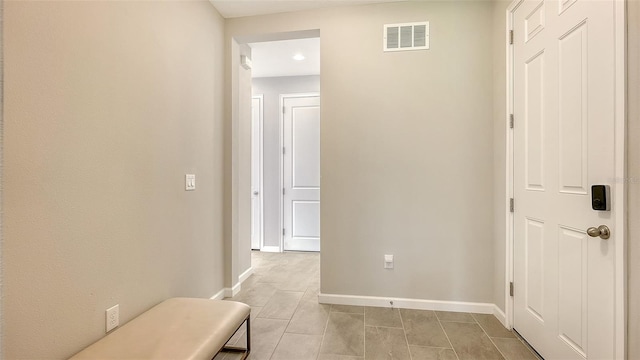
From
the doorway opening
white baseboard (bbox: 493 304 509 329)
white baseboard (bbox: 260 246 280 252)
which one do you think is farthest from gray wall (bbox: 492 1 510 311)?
white baseboard (bbox: 260 246 280 252)

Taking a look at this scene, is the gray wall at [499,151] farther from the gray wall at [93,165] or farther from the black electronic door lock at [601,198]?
the gray wall at [93,165]

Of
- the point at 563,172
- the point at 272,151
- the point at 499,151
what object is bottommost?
the point at 563,172

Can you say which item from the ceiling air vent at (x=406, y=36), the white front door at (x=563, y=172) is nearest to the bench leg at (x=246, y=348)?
the white front door at (x=563, y=172)

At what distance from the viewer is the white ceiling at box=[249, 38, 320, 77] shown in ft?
11.1

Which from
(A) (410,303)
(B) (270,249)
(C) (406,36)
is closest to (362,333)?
(A) (410,303)

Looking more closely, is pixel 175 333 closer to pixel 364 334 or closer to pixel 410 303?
pixel 364 334

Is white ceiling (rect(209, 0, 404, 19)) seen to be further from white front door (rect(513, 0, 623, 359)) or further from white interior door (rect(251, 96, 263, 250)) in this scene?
white interior door (rect(251, 96, 263, 250))

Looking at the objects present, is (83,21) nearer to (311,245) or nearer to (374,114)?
(374,114)

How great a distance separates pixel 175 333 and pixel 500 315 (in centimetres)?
234

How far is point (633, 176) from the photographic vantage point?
3.92 ft

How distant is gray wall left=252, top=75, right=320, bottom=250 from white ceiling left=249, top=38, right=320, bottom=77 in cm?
16

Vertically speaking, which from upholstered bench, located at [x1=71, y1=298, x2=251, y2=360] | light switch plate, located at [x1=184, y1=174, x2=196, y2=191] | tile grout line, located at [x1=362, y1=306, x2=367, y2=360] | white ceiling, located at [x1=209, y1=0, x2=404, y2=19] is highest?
white ceiling, located at [x1=209, y1=0, x2=404, y2=19]

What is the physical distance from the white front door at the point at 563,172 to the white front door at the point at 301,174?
280 centimetres

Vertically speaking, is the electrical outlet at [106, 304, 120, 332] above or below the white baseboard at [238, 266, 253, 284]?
above
